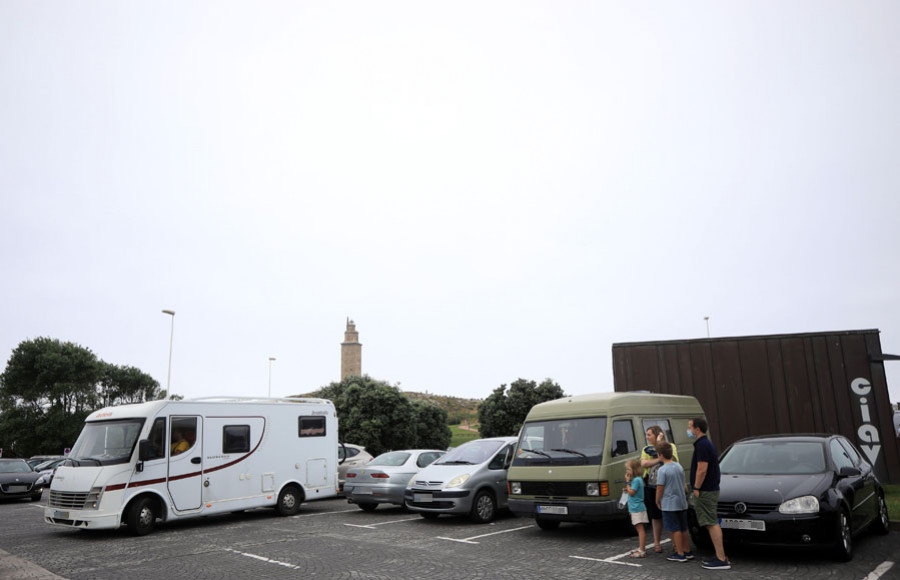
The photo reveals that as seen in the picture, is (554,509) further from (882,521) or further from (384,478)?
(384,478)

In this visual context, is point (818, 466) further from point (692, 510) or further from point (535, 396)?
point (535, 396)

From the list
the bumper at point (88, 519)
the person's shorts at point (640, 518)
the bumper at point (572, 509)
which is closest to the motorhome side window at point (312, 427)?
the bumper at point (88, 519)

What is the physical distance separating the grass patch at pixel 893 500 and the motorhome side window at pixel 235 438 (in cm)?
1210

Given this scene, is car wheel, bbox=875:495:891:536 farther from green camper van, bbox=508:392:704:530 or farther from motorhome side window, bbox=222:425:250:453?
motorhome side window, bbox=222:425:250:453

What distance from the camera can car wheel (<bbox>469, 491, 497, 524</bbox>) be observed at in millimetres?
11852

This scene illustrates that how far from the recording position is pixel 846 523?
7.57 metres

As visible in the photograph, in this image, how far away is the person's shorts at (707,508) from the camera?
7379mm

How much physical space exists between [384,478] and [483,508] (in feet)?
9.34

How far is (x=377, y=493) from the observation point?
13.9 meters

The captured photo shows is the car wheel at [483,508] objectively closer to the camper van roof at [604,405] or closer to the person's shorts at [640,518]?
the camper van roof at [604,405]

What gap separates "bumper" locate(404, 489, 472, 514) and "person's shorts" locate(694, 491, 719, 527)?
16.8 ft

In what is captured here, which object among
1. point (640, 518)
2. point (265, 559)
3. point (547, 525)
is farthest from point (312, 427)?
point (640, 518)

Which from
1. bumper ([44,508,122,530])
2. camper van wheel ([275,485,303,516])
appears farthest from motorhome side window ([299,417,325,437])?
bumper ([44,508,122,530])

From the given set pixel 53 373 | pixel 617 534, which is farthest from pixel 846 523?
pixel 53 373
